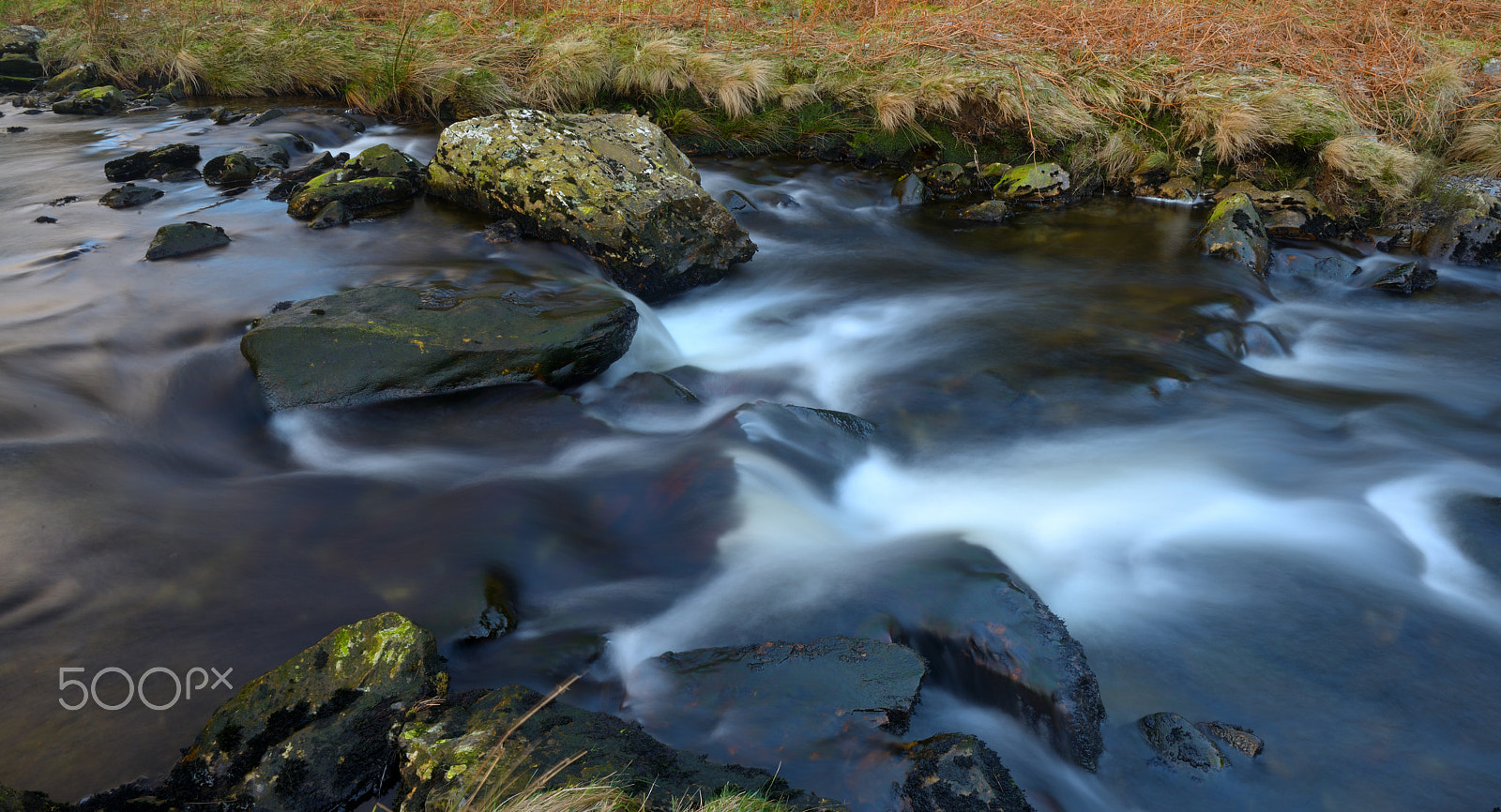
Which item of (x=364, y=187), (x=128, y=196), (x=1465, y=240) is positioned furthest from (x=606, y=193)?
(x=1465, y=240)

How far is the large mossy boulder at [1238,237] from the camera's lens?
7.49 meters

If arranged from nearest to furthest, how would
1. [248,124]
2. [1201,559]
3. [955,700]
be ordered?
[955,700] → [1201,559] → [248,124]

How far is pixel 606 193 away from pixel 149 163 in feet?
19.0

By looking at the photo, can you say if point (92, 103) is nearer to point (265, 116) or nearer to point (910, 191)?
point (265, 116)

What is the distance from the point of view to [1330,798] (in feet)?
9.75

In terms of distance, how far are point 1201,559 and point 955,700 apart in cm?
194

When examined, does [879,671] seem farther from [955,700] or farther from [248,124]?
[248,124]

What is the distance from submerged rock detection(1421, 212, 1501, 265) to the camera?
7.55m

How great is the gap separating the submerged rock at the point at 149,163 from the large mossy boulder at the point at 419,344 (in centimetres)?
511

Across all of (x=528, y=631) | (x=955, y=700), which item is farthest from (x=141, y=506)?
(x=955, y=700)

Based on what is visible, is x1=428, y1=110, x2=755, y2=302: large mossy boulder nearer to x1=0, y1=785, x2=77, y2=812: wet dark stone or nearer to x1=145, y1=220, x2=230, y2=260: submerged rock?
x1=145, y1=220, x2=230, y2=260: submerged rock

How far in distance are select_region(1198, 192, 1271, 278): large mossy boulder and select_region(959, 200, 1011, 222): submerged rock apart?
6.02 ft

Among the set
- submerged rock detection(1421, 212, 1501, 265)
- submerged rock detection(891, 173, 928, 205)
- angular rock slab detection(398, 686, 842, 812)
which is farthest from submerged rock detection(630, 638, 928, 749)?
submerged rock detection(1421, 212, 1501, 265)

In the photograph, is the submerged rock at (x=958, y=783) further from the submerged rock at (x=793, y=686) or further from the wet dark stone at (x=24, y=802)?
the wet dark stone at (x=24, y=802)
